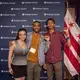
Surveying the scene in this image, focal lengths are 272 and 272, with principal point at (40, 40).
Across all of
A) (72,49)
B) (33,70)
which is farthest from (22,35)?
(72,49)

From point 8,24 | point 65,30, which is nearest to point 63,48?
point 65,30

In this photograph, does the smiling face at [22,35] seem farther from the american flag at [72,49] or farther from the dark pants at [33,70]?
the american flag at [72,49]

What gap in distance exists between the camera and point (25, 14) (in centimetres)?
550

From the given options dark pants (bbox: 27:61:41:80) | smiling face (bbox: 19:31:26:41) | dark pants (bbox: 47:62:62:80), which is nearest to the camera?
smiling face (bbox: 19:31:26:41)

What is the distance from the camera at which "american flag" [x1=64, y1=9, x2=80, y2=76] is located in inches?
227

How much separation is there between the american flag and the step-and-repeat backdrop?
36cm

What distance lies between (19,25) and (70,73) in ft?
4.93

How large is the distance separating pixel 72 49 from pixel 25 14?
1244 mm

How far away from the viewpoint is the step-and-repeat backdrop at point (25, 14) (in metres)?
5.48

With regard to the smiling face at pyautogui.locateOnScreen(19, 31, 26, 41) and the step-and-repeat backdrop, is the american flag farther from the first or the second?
the smiling face at pyautogui.locateOnScreen(19, 31, 26, 41)

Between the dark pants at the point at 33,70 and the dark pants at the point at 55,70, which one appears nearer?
the dark pants at the point at 33,70

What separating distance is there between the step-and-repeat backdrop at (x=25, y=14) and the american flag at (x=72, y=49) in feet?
1.17

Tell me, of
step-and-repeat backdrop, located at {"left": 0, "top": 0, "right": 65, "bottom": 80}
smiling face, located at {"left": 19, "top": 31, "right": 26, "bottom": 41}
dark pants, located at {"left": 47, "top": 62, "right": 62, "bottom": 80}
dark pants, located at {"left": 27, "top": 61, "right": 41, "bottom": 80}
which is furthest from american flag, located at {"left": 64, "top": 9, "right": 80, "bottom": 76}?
smiling face, located at {"left": 19, "top": 31, "right": 26, "bottom": 41}

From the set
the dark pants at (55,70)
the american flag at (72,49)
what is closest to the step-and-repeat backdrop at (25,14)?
the american flag at (72,49)
